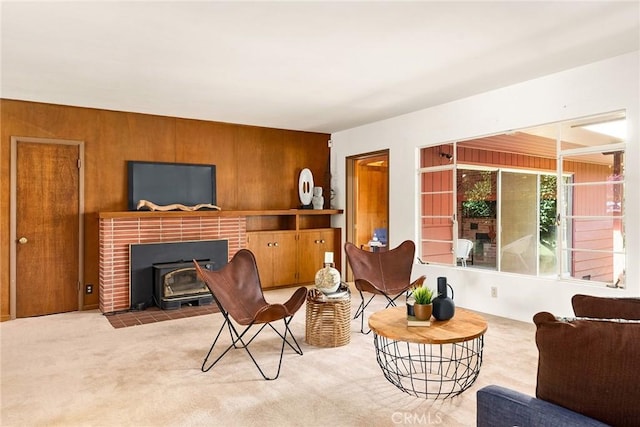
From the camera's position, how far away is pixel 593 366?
1261 mm

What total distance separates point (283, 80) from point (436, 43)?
1605 millimetres

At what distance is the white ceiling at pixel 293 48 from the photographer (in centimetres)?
279

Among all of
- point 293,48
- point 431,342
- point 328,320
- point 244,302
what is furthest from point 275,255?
point 431,342

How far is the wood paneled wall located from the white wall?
46.6 inches

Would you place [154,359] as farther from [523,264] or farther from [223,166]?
[523,264]

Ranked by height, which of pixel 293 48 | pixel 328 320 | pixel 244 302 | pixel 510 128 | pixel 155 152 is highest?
pixel 293 48

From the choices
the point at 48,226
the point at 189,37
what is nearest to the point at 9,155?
the point at 48,226

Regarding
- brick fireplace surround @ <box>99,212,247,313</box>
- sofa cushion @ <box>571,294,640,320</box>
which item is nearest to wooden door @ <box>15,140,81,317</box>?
brick fireplace surround @ <box>99,212,247,313</box>

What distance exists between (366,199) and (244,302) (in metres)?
4.10

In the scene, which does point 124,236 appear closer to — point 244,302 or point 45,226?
point 45,226

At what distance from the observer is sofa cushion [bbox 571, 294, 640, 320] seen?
195 cm

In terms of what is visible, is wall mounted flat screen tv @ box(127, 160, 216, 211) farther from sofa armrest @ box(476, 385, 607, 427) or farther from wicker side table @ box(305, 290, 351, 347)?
sofa armrest @ box(476, 385, 607, 427)

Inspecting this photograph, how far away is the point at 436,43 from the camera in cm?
332

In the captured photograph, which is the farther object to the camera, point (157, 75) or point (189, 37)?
point (157, 75)
